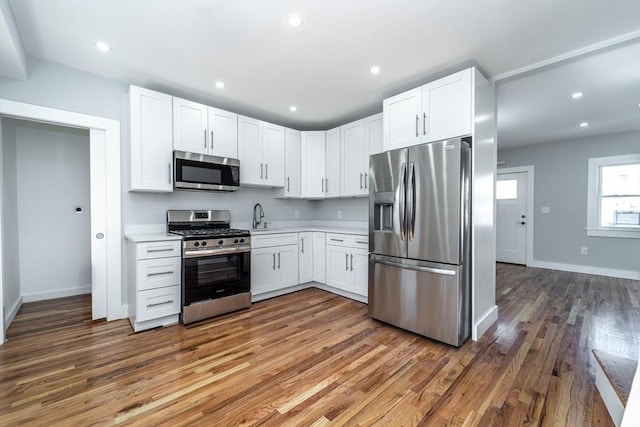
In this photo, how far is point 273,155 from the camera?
397 centimetres

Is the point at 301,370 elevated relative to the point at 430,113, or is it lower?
lower

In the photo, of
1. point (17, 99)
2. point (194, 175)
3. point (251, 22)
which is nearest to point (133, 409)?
point (194, 175)

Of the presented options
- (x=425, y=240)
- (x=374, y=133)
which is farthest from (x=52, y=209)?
(x=425, y=240)

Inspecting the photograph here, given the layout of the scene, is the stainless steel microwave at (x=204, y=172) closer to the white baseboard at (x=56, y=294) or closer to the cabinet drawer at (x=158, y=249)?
the cabinet drawer at (x=158, y=249)

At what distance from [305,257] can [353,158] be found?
5.11ft

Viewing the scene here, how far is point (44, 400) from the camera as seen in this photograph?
1710 millimetres

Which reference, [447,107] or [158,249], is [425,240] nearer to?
[447,107]

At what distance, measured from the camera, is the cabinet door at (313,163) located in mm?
4289

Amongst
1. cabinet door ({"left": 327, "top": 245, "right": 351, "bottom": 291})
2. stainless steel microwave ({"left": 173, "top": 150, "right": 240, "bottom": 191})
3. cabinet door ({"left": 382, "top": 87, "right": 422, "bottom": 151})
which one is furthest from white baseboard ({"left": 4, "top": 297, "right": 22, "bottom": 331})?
cabinet door ({"left": 382, "top": 87, "right": 422, "bottom": 151})

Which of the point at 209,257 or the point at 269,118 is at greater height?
the point at 269,118

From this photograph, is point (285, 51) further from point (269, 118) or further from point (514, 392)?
point (514, 392)

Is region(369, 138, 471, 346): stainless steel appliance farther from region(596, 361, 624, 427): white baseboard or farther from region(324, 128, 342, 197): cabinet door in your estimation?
region(324, 128, 342, 197): cabinet door

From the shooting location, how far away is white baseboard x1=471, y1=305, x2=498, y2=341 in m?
2.53

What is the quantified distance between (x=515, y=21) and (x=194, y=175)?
323 centimetres
